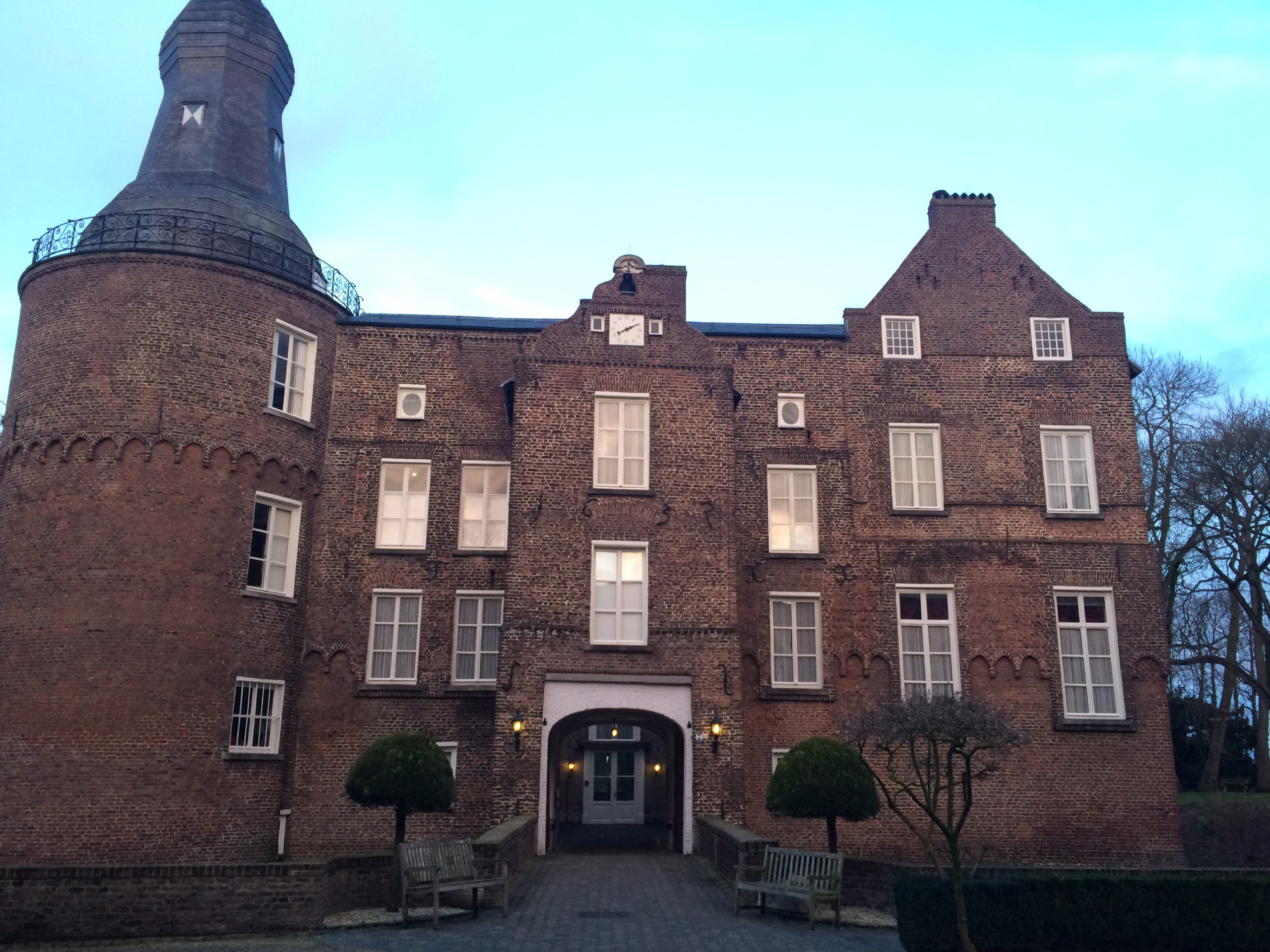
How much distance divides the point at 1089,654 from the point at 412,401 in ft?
54.1

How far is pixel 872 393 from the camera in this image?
1009 inches

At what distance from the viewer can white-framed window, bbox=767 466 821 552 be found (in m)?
24.7

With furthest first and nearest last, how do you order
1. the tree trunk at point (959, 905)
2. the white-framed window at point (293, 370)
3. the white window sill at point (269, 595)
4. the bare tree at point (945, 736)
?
the white-framed window at point (293, 370)
the white window sill at point (269, 595)
the bare tree at point (945, 736)
the tree trunk at point (959, 905)

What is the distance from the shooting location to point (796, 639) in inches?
948

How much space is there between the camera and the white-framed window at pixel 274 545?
74.0 ft

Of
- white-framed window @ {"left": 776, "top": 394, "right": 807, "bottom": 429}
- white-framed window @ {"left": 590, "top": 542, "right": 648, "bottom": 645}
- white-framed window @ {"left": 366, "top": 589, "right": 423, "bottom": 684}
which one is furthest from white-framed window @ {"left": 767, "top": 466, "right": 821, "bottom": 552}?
white-framed window @ {"left": 366, "top": 589, "right": 423, "bottom": 684}

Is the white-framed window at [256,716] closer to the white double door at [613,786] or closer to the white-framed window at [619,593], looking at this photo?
the white-framed window at [619,593]

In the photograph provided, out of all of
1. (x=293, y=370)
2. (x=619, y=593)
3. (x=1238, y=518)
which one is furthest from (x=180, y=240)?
(x=1238, y=518)

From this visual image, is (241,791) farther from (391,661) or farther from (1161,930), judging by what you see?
(1161,930)

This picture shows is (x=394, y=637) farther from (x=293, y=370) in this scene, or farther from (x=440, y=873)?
(x=440, y=873)

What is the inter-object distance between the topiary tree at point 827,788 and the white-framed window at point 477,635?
8514mm

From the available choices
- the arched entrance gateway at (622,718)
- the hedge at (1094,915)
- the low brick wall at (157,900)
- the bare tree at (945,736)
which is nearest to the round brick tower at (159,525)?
the arched entrance gateway at (622,718)

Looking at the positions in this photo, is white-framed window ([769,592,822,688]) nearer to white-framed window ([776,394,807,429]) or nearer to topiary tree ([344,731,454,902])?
white-framed window ([776,394,807,429])

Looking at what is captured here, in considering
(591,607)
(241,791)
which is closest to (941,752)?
(591,607)
